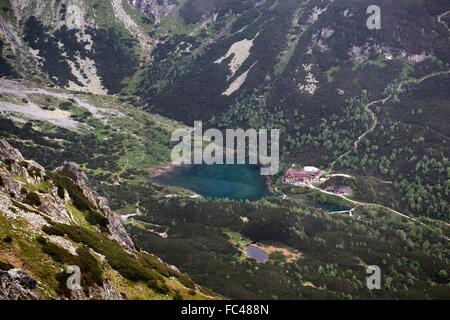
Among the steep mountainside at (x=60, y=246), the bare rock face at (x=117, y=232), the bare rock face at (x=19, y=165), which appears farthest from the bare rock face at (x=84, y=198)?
the bare rock face at (x=19, y=165)

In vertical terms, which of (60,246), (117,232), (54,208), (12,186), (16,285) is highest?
(12,186)

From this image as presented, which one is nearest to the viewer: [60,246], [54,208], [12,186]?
[60,246]

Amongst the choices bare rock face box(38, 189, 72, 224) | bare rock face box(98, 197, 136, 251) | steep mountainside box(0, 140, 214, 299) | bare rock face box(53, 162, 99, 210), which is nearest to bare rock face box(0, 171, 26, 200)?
steep mountainside box(0, 140, 214, 299)

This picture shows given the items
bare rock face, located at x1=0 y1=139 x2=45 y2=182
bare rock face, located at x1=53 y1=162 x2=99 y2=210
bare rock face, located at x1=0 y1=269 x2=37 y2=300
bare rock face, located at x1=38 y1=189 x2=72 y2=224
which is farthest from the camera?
bare rock face, located at x1=53 y1=162 x2=99 y2=210

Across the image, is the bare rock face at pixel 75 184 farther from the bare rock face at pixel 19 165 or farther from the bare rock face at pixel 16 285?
the bare rock face at pixel 16 285

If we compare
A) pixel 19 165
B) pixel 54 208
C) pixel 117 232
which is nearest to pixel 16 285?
pixel 54 208

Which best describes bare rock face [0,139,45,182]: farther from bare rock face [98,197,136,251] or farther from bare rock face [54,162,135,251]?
bare rock face [98,197,136,251]

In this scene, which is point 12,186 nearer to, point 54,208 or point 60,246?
point 54,208

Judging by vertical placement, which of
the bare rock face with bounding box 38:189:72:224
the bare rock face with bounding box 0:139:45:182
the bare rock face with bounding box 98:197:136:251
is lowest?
the bare rock face with bounding box 98:197:136:251
